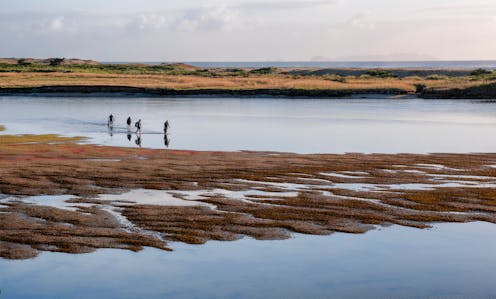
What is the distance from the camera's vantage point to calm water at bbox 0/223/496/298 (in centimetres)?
1747

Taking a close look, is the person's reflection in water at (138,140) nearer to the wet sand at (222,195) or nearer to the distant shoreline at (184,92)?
the wet sand at (222,195)

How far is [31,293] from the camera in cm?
1727

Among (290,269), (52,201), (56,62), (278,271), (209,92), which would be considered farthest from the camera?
(56,62)

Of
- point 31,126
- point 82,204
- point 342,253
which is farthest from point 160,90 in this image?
point 342,253

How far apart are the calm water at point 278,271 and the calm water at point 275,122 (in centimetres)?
2070

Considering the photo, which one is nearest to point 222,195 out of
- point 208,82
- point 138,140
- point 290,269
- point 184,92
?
point 290,269

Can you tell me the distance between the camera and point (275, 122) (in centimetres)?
6197

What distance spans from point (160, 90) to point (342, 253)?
270 feet

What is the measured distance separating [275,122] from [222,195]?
34674 millimetres

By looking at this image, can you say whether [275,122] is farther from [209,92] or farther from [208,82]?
[208,82]

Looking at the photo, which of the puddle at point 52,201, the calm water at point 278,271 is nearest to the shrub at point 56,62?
the puddle at point 52,201

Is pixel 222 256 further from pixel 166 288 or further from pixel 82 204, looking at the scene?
pixel 82 204

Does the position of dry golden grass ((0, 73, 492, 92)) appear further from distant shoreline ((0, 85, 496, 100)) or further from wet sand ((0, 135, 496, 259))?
wet sand ((0, 135, 496, 259))

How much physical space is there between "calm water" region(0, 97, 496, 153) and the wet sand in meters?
5.98
